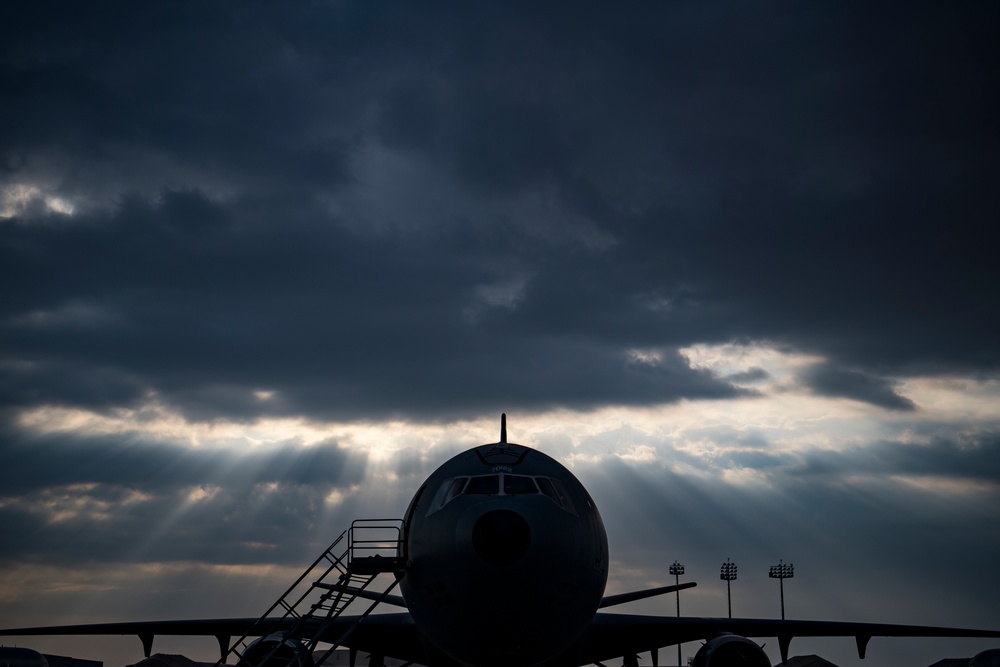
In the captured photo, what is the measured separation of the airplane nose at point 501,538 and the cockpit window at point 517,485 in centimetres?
169

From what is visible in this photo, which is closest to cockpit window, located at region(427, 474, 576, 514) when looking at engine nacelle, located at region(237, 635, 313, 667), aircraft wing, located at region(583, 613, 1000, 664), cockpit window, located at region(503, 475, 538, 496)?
cockpit window, located at region(503, 475, 538, 496)

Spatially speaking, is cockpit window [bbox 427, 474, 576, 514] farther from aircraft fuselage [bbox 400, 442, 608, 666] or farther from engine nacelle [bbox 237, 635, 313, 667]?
engine nacelle [bbox 237, 635, 313, 667]

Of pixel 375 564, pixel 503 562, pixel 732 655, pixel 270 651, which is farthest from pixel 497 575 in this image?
pixel 732 655

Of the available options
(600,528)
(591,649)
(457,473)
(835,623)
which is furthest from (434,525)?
(835,623)

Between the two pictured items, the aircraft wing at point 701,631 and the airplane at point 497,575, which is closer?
the airplane at point 497,575

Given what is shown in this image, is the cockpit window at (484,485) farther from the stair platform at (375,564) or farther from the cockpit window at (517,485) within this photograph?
the stair platform at (375,564)

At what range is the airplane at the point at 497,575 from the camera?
14.9 m

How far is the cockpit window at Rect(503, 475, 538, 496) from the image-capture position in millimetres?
16531

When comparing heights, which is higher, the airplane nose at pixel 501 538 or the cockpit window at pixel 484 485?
the cockpit window at pixel 484 485

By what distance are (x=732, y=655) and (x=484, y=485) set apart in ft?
32.7

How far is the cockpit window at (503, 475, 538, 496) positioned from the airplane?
1.2 inches

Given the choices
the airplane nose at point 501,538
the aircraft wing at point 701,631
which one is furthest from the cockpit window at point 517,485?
the aircraft wing at point 701,631

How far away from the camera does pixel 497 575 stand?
14727 millimetres

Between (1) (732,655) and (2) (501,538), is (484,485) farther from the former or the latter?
(1) (732,655)
